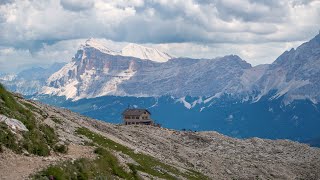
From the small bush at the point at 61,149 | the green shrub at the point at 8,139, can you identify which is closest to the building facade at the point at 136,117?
the small bush at the point at 61,149

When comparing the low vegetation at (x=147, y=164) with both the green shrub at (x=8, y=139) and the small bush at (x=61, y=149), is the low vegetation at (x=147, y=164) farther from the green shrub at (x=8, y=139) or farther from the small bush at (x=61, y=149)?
the green shrub at (x=8, y=139)

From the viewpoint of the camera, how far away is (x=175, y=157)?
87688 millimetres

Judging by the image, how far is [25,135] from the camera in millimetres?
38438

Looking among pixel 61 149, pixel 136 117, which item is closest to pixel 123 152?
pixel 61 149

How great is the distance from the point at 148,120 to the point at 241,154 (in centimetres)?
7030

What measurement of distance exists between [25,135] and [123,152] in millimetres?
26733

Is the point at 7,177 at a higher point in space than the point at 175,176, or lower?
higher

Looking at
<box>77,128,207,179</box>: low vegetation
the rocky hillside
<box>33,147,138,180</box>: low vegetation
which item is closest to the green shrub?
the rocky hillside

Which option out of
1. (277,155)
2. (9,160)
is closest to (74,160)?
(9,160)

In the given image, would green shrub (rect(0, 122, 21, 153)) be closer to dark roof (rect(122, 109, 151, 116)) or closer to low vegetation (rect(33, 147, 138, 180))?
low vegetation (rect(33, 147, 138, 180))

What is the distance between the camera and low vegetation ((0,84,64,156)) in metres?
35.9

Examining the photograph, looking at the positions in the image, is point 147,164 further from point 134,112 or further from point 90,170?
point 134,112

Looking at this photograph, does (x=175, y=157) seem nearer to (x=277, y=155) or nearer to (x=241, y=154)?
(x=241, y=154)

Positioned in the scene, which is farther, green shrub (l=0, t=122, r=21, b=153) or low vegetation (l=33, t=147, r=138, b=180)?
green shrub (l=0, t=122, r=21, b=153)
